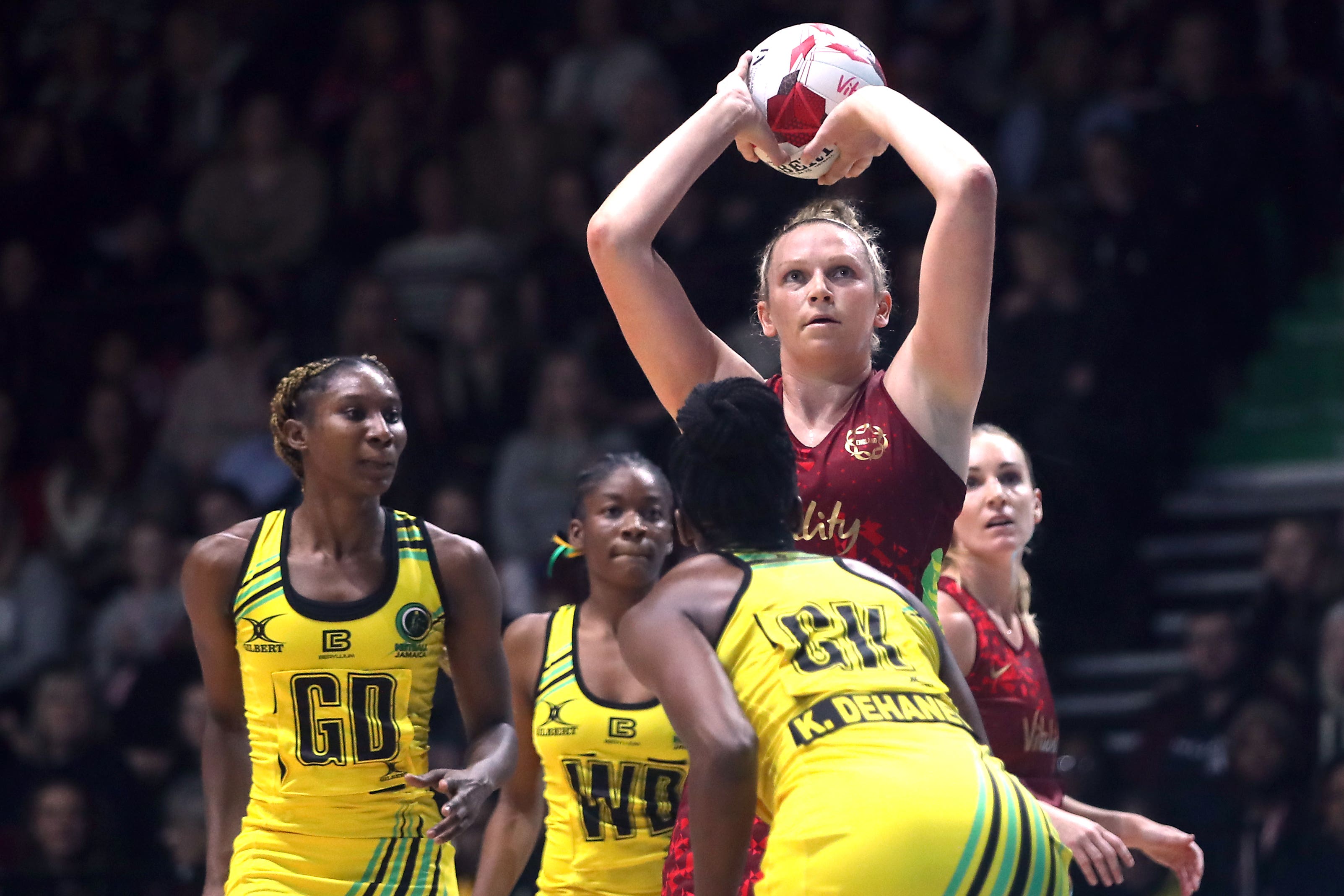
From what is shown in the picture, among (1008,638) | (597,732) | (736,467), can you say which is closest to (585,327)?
(597,732)

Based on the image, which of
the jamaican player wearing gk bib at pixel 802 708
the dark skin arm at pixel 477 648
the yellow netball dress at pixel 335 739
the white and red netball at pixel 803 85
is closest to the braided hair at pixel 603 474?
the dark skin arm at pixel 477 648

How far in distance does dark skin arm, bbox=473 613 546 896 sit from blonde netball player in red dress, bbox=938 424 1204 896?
116cm

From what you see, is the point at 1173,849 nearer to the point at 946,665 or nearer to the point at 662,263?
the point at 946,665

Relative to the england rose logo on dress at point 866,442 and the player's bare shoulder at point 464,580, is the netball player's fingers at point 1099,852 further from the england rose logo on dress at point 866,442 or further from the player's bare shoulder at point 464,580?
the player's bare shoulder at point 464,580

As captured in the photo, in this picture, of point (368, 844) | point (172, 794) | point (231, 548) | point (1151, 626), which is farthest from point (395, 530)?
point (1151, 626)

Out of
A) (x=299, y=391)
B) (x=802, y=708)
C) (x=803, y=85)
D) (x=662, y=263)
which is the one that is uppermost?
(x=803, y=85)

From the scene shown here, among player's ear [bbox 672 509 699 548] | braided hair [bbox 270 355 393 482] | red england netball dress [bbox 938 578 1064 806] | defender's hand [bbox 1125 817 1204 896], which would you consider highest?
braided hair [bbox 270 355 393 482]

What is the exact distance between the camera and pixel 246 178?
9.99 meters

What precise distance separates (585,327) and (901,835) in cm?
635

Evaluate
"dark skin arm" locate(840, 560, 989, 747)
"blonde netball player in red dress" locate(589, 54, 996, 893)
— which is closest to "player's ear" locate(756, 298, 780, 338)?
"blonde netball player in red dress" locate(589, 54, 996, 893)

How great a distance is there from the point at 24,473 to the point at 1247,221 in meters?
6.49

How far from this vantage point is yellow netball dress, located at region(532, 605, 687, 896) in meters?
4.53

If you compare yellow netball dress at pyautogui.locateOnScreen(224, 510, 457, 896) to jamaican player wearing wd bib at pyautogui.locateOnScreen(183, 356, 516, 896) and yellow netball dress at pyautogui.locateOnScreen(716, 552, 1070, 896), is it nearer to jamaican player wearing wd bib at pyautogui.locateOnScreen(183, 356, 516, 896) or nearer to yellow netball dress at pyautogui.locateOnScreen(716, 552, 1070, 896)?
jamaican player wearing wd bib at pyautogui.locateOnScreen(183, 356, 516, 896)

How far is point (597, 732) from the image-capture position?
4652mm
